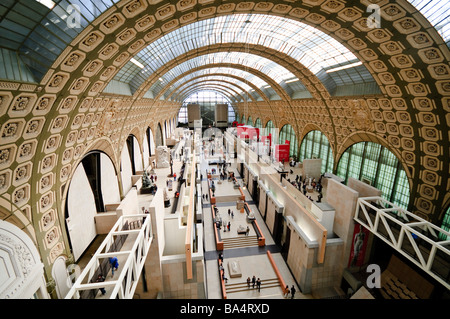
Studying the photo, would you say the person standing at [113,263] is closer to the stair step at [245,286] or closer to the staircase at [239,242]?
the stair step at [245,286]

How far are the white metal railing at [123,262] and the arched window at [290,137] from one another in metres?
26.3

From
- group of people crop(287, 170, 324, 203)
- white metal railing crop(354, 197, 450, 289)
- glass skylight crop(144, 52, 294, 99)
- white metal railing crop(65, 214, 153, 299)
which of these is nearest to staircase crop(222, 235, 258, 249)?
group of people crop(287, 170, 324, 203)

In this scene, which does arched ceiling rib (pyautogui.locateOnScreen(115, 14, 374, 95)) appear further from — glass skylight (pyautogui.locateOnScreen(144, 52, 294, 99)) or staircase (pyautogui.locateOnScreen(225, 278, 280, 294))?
staircase (pyautogui.locateOnScreen(225, 278, 280, 294))

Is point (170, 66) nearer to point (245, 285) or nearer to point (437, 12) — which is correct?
point (437, 12)

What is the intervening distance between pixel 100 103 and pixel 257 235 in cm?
1401

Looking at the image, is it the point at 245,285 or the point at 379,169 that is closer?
the point at 245,285

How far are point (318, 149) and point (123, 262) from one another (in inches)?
928

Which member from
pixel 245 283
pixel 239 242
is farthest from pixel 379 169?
pixel 245 283

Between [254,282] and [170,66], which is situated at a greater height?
[170,66]

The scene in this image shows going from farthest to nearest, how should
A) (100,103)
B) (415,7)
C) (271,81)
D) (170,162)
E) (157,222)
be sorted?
(271,81)
(170,162)
(100,103)
(157,222)
(415,7)

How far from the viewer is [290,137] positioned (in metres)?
33.9

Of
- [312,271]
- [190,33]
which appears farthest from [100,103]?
[312,271]

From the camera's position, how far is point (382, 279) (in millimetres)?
12336

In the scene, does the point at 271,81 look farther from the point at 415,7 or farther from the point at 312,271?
the point at 312,271
